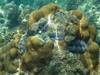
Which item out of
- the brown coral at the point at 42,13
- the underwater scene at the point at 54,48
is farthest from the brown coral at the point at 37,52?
the brown coral at the point at 42,13

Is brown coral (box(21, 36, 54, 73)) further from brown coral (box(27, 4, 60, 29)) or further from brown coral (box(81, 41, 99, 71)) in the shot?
brown coral (box(81, 41, 99, 71))

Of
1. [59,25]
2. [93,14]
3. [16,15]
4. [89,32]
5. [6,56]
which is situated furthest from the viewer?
[16,15]

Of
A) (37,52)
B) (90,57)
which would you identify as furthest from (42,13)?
(90,57)

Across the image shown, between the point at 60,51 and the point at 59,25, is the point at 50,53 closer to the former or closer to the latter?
the point at 60,51

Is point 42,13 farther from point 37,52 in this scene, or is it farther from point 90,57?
point 90,57

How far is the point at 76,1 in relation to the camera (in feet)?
43.9

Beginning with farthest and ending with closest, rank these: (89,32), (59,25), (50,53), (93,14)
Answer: (93,14)
(89,32)
(59,25)
(50,53)

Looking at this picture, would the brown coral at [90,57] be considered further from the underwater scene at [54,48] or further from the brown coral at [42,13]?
the brown coral at [42,13]

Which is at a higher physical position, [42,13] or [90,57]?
[42,13]

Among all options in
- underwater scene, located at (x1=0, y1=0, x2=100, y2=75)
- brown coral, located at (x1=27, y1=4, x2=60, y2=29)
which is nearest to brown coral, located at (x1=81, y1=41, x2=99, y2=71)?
underwater scene, located at (x1=0, y1=0, x2=100, y2=75)

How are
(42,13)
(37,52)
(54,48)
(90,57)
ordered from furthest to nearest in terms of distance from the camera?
(42,13) → (90,57) → (54,48) → (37,52)

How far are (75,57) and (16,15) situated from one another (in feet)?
28.7

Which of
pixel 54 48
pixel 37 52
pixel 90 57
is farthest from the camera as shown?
pixel 90 57

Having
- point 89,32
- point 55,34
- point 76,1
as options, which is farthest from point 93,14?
point 55,34
